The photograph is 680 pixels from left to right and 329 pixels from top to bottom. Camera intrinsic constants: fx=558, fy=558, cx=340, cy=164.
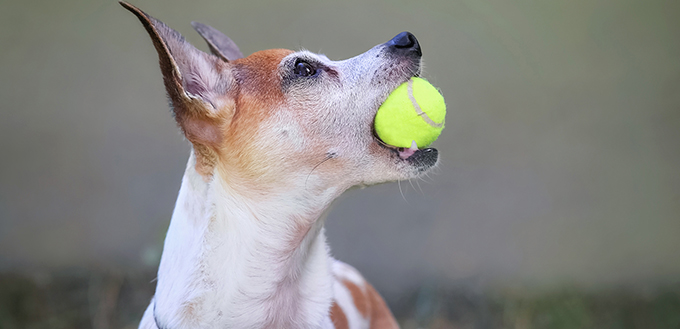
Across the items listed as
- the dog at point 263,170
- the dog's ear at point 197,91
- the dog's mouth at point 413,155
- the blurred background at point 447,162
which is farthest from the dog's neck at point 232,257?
the blurred background at point 447,162

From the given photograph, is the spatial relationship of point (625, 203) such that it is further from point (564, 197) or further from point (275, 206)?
point (275, 206)

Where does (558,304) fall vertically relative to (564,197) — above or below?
below

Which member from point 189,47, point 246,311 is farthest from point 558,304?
point 189,47

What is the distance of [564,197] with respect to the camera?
14.1 feet

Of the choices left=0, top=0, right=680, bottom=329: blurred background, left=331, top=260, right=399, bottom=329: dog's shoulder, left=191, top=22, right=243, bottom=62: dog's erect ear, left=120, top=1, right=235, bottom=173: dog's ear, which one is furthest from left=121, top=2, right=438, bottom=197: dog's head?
left=0, top=0, right=680, bottom=329: blurred background

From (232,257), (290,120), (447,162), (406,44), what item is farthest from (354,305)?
(447,162)

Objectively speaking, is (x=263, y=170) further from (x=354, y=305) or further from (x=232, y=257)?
(x=354, y=305)

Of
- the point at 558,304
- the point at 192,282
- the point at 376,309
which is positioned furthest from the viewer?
the point at 558,304

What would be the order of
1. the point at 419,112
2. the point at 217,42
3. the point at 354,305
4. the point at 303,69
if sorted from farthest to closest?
the point at 354,305 < the point at 217,42 < the point at 303,69 < the point at 419,112

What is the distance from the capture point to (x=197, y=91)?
73.6 inches

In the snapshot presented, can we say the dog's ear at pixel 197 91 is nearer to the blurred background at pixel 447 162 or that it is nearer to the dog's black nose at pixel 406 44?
the dog's black nose at pixel 406 44

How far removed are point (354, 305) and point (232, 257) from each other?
0.91 meters

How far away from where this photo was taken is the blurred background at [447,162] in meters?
4.02

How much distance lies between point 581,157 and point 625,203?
0.51 m
